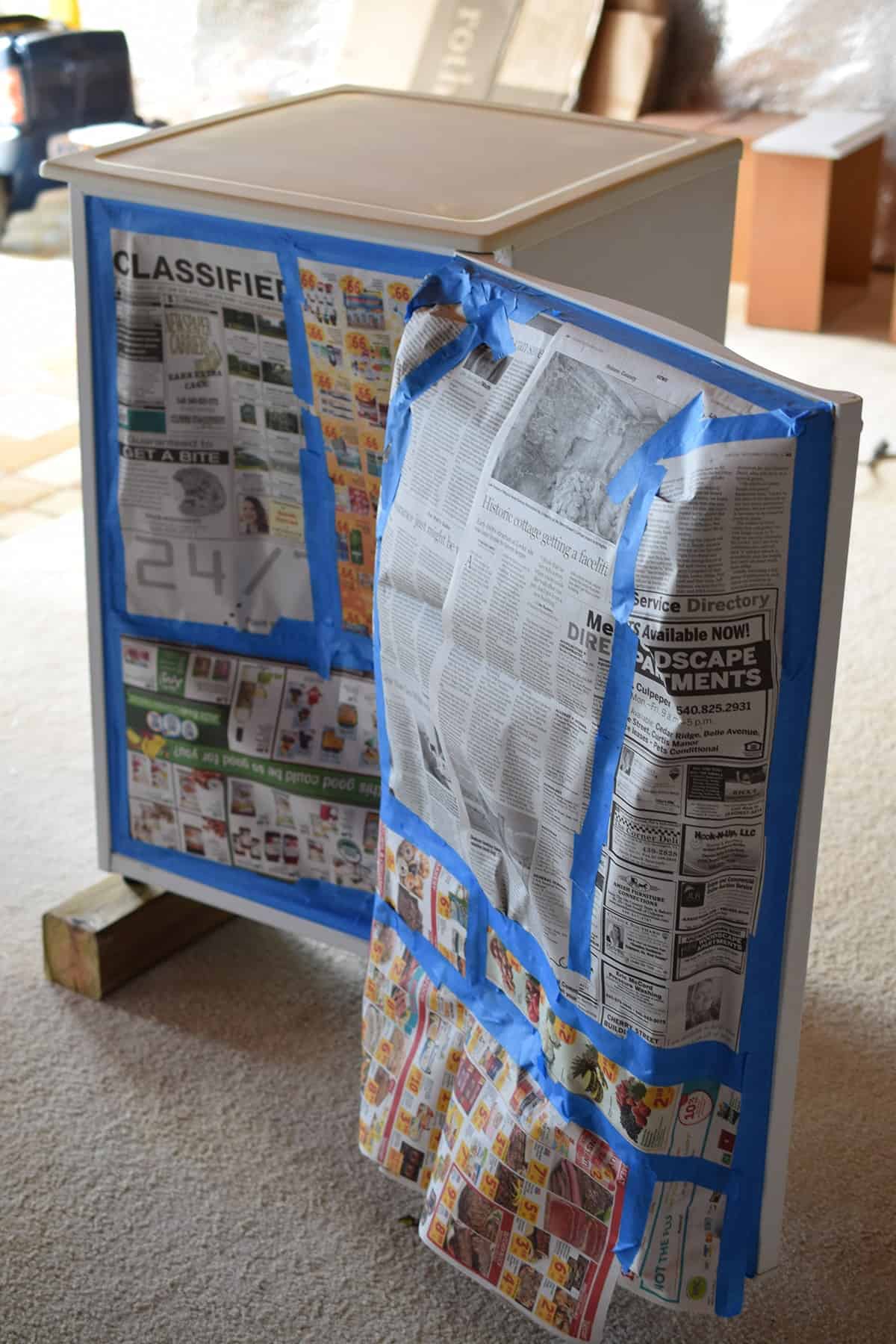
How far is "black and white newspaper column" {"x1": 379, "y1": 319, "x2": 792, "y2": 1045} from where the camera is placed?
778mm

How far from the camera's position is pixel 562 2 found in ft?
12.7

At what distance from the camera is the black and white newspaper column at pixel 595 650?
78 cm

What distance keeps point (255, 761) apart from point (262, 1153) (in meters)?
0.36

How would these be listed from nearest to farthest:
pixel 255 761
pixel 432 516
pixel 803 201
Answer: pixel 432 516 → pixel 255 761 → pixel 803 201

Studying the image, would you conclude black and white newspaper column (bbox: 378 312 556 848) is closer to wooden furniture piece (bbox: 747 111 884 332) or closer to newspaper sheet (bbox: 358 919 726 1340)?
newspaper sheet (bbox: 358 919 726 1340)

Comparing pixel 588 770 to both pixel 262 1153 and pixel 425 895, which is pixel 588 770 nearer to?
pixel 425 895

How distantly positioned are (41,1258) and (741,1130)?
0.63 meters

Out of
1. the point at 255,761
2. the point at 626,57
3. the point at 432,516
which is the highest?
the point at 626,57

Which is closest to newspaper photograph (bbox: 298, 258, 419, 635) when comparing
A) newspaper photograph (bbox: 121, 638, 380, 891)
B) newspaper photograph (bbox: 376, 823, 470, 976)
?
newspaper photograph (bbox: 121, 638, 380, 891)

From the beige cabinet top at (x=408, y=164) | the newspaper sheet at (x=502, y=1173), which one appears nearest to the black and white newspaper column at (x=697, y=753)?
the newspaper sheet at (x=502, y=1173)

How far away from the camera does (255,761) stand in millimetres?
1395

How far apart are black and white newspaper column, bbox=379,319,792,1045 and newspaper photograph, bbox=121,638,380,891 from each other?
0.32 m

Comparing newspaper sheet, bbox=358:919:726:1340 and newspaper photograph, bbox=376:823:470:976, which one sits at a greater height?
newspaper photograph, bbox=376:823:470:976

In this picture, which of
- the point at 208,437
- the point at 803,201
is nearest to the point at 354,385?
the point at 208,437
